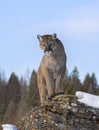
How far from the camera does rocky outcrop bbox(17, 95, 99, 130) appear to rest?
1506 centimetres

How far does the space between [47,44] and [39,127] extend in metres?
4.74

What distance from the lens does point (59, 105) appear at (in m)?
15.6

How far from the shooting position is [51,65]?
19.3 meters

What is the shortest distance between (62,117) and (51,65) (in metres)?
4.25

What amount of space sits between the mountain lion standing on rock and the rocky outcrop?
3203 millimetres

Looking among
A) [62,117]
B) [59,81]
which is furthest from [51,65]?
[62,117]

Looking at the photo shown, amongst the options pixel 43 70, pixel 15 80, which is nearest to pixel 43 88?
pixel 43 70

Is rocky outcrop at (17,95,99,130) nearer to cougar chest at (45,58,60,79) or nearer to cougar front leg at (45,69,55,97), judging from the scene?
cougar front leg at (45,69,55,97)

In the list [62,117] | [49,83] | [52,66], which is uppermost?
[52,66]

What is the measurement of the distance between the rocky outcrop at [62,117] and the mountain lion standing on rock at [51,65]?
3203 millimetres

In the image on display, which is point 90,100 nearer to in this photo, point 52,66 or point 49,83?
point 49,83

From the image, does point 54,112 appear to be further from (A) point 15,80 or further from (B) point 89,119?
(A) point 15,80

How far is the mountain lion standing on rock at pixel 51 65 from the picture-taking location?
19.0 m

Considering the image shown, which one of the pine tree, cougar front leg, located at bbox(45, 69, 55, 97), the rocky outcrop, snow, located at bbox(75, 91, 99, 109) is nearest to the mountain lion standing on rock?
cougar front leg, located at bbox(45, 69, 55, 97)
